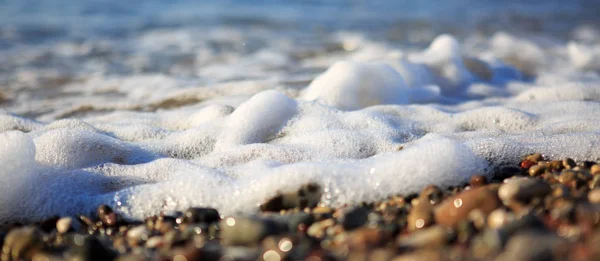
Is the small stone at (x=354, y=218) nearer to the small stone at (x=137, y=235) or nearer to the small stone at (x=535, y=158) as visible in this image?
the small stone at (x=137, y=235)

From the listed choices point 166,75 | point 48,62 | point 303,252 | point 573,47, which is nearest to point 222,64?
point 166,75

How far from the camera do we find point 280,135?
2992mm

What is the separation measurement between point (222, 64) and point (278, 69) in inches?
26.8

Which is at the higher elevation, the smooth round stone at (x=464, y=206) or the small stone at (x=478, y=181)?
the smooth round stone at (x=464, y=206)

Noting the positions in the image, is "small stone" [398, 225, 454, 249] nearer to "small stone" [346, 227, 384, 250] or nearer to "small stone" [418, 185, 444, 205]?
"small stone" [346, 227, 384, 250]

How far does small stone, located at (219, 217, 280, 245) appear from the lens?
1.78m

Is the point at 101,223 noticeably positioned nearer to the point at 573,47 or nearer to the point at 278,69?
the point at 278,69

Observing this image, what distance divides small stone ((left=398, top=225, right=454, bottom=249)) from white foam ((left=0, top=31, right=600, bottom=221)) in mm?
598

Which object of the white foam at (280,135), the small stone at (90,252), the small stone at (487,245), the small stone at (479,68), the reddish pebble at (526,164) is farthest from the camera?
the small stone at (479,68)

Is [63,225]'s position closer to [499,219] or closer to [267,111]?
[267,111]

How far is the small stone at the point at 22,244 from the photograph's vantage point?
6.01 feet

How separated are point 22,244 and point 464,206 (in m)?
1.28

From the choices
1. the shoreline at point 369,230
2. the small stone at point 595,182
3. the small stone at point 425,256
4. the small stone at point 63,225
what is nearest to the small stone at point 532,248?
the shoreline at point 369,230

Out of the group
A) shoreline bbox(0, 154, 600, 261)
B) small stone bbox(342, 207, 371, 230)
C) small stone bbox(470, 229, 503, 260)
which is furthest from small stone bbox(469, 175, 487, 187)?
small stone bbox(470, 229, 503, 260)
